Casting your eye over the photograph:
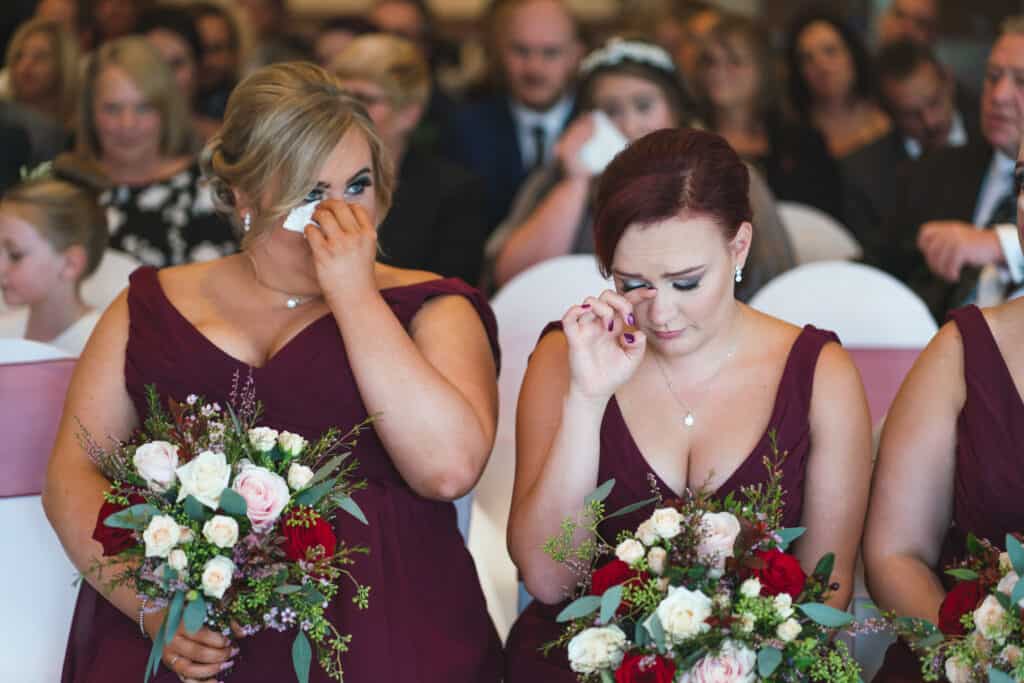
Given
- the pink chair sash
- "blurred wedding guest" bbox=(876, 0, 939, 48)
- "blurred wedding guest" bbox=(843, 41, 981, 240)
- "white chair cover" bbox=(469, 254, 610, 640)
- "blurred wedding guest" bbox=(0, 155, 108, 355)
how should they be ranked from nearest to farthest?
the pink chair sash, "white chair cover" bbox=(469, 254, 610, 640), "blurred wedding guest" bbox=(0, 155, 108, 355), "blurred wedding guest" bbox=(843, 41, 981, 240), "blurred wedding guest" bbox=(876, 0, 939, 48)

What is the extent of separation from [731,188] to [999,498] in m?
0.77

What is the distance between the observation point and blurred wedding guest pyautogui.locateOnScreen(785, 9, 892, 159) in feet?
20.1

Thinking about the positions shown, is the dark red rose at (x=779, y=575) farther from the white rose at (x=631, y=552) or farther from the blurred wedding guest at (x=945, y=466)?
Result: the blurred wedding guest at (x=945, y=466)

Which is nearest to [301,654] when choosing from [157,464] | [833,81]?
[157,464]

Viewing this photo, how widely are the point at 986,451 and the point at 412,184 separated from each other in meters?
2.78

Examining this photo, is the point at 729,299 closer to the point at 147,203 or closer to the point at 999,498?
the point at 999,498

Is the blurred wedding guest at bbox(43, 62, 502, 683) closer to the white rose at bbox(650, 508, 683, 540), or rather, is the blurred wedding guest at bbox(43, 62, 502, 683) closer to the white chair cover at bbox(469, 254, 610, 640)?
the white chair cover at bbox(469, 254, 610, 640)

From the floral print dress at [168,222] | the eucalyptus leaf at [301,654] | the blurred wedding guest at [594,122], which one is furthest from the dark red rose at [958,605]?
the floral print dress at [168,222]

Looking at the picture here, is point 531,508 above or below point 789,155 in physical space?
below

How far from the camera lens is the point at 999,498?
2639 mm

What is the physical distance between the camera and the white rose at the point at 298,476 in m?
2.50

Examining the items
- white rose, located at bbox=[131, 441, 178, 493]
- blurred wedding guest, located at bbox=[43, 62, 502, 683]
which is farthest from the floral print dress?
white rose, located at bbox=[131, 441, 178, 493]

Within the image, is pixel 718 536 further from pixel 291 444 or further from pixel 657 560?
pixel 291 444

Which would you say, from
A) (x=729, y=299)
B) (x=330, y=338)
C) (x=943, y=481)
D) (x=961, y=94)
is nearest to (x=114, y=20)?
(x=961, y=94)
